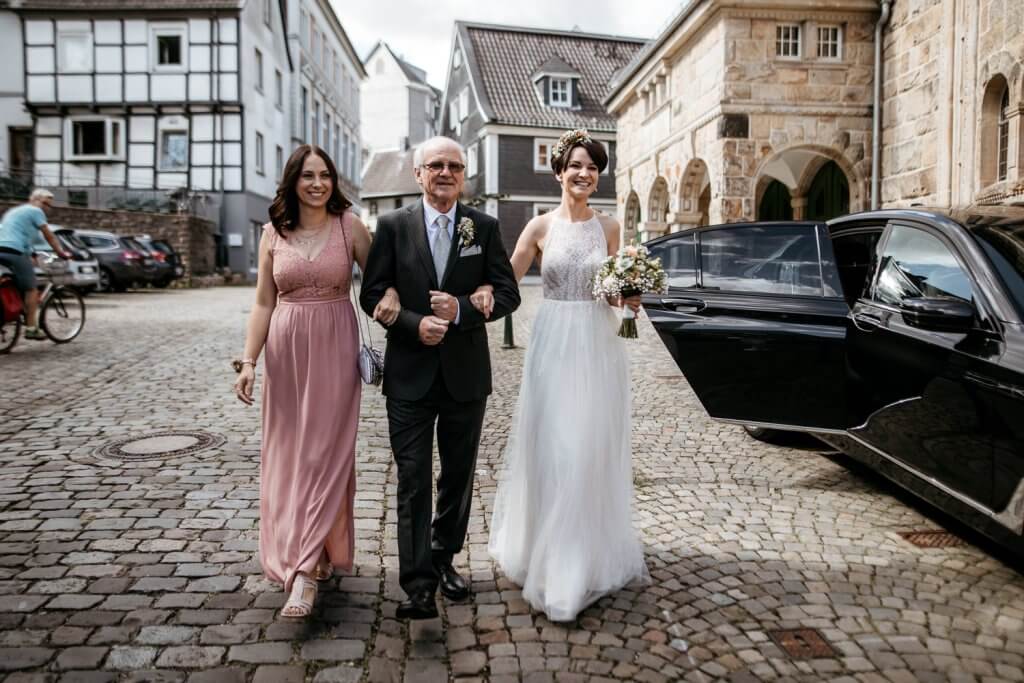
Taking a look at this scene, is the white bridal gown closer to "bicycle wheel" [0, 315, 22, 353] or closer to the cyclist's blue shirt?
the cyclist's blue shirt

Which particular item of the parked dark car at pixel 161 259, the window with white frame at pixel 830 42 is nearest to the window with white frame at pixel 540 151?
the parked dark car at pixel 161 259

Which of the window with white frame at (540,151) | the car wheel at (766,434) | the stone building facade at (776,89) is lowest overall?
the car wheel at (766,434)

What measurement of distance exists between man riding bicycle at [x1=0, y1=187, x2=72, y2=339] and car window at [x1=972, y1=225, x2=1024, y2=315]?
10701 millimetres

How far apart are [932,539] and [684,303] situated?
213cm

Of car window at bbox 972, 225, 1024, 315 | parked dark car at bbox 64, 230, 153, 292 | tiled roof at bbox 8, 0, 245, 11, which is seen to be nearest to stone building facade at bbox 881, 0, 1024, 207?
car window at bbox 972, 225, 1024, 315

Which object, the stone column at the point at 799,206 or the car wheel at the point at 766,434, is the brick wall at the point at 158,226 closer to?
the stone column at the point at 799,206

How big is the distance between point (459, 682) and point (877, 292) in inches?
136

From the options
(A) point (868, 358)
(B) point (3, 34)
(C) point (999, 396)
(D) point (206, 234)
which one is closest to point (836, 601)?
(C) point (999, 396)

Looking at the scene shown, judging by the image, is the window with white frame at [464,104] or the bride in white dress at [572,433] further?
the window with white frame at [464,104]

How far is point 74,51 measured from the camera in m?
Answer: 33.0

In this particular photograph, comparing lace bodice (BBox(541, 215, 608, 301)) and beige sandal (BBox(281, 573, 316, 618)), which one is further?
lace bodice (BBox(541, 215, 608, 301))

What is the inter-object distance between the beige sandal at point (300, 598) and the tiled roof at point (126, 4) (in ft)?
107

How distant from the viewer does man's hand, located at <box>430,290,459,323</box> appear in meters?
3.55

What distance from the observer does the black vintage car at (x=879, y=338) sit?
3.81 metres
